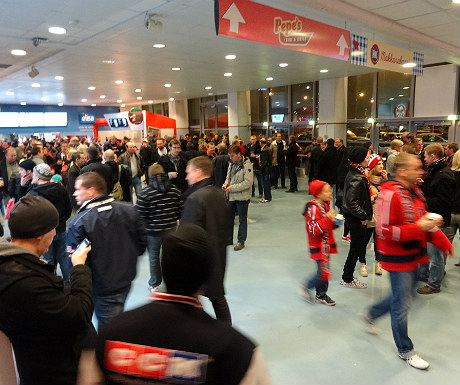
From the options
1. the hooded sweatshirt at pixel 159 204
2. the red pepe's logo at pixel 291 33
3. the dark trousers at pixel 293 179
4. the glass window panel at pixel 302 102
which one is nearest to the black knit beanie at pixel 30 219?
the hooded sweatshirt at pixel 159 204

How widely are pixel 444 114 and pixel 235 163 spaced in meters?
7.73

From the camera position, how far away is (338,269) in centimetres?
450

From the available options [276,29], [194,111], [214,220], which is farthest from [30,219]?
[194,111]

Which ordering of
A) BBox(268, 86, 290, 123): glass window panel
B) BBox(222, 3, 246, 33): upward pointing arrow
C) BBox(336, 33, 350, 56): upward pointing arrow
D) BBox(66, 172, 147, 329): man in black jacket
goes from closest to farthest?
BBox(66, 172, 147, 329): man in black jacket
BBox(222, 3, 246, 33): upward pointing arrow
BBox(336, 33, 350, 56): upward pointing arrow
BBox(268, 86, 290, 123): glass window panel

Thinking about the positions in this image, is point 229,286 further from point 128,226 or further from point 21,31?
point 21,31

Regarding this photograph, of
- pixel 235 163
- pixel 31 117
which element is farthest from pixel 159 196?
pixel 31 117

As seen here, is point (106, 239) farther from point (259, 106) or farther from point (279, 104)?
point (259, 106)

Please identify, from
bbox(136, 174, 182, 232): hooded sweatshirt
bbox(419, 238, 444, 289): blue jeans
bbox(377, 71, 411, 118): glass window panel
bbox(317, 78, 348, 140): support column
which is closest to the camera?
bbox(136, 174, 182, 232): hooded sweatshirt

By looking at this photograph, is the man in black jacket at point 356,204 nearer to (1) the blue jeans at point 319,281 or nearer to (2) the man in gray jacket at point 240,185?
(1) the blue jeans at point 319,281

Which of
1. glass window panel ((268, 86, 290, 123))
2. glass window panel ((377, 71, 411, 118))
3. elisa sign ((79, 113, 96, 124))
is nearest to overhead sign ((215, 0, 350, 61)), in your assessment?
glass window panel ((377, 71, 411, 118))

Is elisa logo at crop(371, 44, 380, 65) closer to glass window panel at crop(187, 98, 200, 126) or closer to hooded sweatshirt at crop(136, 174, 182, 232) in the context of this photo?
hooded sweatshirt at crop(136, 174, 182, 232)

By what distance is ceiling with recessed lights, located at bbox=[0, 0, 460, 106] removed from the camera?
4836 millimetres

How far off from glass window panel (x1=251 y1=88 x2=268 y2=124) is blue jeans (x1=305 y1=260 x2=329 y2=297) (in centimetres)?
1326

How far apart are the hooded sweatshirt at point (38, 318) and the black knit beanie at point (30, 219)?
0.17 meters
